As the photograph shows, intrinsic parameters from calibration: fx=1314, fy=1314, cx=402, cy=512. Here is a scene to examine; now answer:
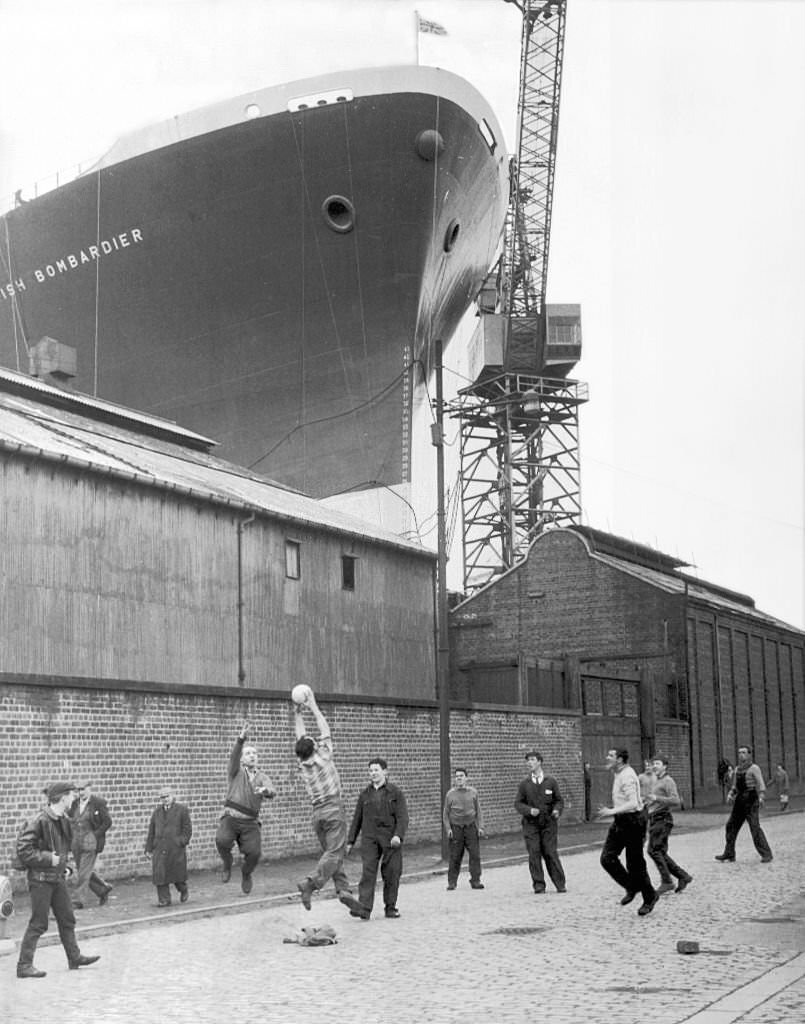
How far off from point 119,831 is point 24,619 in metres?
4.49

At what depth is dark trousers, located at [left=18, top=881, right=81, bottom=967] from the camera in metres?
8.77

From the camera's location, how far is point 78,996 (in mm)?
7918

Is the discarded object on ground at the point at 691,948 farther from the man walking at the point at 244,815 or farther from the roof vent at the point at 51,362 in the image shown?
the roof vent at the point at 51,362

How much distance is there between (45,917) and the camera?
29.1 ft

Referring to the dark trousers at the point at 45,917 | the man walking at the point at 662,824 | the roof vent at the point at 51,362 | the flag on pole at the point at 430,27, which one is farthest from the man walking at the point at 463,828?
the flag on pole at the point at 430,27

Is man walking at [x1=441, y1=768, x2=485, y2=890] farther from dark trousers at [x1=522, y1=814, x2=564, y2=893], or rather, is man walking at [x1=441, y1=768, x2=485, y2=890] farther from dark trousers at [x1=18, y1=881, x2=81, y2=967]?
dark trousers at [x1=18, y1=881, x2=81, y2=967]

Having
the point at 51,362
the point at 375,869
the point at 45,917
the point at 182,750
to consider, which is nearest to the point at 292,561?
the point at 182,750

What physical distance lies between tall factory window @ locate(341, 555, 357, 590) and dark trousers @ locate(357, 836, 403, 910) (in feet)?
49.0

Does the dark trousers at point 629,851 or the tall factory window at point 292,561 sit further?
the tall factory window at point 292,561

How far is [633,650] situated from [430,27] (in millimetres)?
19740

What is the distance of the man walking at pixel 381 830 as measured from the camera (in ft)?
38.1

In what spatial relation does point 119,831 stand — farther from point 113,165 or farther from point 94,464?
point 113,165

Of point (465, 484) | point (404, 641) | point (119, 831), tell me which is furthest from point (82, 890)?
point (465, 484)

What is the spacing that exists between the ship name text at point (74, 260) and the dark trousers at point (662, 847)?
28.5 m
